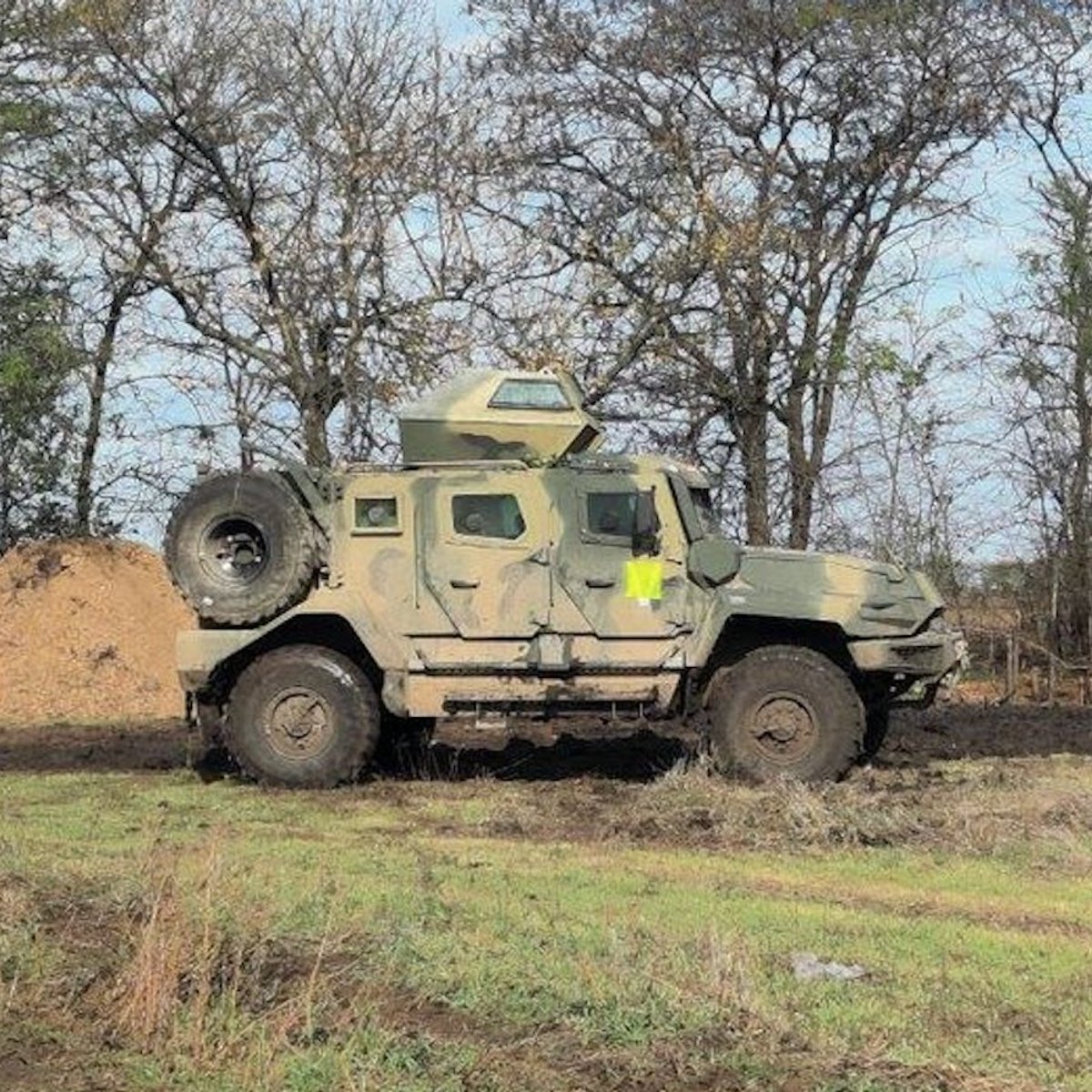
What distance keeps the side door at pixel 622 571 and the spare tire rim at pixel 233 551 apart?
2084 mm

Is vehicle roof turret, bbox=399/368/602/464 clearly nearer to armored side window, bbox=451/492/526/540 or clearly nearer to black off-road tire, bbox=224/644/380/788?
armored side window, bbox=451/492/526/540

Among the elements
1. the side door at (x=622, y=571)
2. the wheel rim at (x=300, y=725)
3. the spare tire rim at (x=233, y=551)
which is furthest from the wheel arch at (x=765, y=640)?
the spare tire rim at (x=233, y=551)

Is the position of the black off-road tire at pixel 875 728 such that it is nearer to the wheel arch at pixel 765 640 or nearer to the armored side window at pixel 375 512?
the wheel arch at pixel 765 640

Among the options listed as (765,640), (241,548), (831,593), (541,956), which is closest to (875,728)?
(765,640)

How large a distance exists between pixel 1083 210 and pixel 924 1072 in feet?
68.8

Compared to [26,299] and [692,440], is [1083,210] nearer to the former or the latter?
[692,440]

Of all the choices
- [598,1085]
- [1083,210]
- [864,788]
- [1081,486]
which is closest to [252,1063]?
[598,1085]

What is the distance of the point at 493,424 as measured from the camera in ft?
40.7

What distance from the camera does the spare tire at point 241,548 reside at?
1184 cm

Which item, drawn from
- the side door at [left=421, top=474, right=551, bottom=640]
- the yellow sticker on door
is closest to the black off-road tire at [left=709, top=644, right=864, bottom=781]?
the yellow sticker on door

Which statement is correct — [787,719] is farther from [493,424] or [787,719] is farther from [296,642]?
[296,642]

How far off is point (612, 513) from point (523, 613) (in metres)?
0.92

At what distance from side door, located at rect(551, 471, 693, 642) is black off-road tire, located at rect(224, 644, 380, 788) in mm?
1682

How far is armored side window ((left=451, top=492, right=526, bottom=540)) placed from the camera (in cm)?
1198
